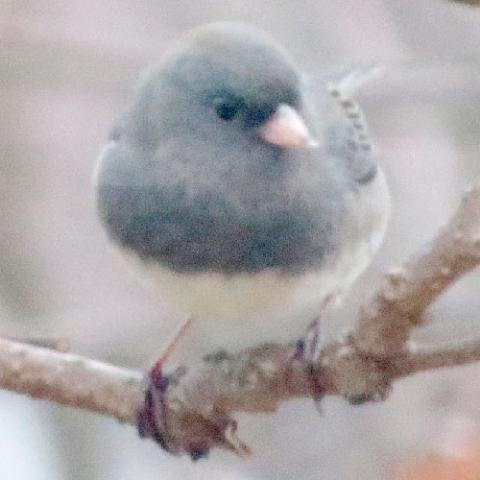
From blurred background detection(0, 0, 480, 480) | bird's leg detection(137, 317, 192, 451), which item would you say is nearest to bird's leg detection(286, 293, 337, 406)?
bird's leg detection(137, 317, 192, 451)

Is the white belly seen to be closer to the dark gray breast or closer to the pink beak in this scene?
the dark gray breast

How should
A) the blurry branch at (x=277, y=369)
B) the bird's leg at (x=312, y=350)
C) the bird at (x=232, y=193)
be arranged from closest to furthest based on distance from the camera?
1. the blurry branch at (x=277, y=369)
2. the bird's leg at (x=312, y=350)
3. the bird at (x=232, y=193)

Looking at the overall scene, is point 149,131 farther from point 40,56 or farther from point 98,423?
point 98,423

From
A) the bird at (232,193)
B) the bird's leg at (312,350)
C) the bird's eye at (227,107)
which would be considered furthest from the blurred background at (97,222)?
the bird's eye at (227,107)

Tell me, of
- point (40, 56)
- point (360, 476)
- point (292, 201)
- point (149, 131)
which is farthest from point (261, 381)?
point (40, 56)

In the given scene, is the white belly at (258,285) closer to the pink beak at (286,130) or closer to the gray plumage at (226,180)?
the gray plumage at (226,180)

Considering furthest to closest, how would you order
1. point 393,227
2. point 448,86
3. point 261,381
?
1. point 393,227
2. point 448,86
3. point 261,381

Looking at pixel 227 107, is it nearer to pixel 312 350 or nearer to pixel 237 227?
pixel 237 227
